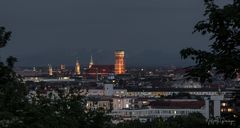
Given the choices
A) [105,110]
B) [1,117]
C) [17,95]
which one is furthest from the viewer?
[105,110]

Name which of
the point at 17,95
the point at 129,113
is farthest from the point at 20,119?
the point at 129,113

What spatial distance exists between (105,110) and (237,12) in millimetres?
11387

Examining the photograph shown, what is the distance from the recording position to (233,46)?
822 cm

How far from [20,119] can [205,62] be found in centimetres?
364

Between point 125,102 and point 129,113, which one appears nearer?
point 129,113

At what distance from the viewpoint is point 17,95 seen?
42.2 ft

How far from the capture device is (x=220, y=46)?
8.27 meters

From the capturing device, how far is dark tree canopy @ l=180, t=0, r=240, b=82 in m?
8.03

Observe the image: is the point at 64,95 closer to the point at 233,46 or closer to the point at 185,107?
the point at 233,46

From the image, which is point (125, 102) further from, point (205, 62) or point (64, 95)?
point (205, 62)

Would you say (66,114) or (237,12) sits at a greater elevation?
(237,12)

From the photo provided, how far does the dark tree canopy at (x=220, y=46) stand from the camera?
8031 millimetres

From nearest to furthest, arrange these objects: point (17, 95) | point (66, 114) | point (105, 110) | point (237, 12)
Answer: point (237, 12)
point (17, 95)
point (66, 114)
point (105, 110)

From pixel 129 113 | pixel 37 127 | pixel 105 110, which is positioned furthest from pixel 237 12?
pixel 129 113
